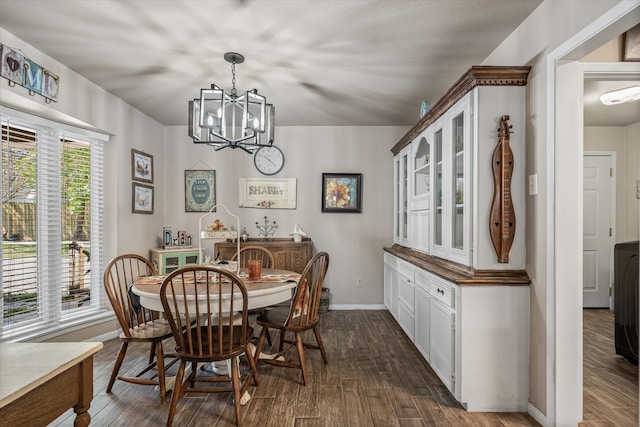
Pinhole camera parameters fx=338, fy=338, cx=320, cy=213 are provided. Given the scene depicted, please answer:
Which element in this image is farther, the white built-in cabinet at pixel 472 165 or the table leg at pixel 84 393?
the white built-in cabinet at pixel 472 165

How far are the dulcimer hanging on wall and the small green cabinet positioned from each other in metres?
3.20

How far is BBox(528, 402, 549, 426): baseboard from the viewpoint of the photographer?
6.44 ft

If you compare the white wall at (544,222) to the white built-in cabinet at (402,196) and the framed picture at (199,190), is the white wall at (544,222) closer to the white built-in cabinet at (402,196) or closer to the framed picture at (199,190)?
the white built-in cabinet at (402,196)

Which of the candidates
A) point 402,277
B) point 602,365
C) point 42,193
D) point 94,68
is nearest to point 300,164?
point 402,277

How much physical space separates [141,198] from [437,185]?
3.26 metres

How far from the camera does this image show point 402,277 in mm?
3477

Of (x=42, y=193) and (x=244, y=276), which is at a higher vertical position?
(x=42, y=193)

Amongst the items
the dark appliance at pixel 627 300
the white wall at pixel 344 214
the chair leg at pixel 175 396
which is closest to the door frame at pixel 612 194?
the dark appliance at pixel 627 300

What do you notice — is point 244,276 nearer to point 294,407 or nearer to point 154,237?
point 294,407

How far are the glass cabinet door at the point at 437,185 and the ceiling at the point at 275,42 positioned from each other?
0.63m

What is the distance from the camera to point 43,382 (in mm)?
925

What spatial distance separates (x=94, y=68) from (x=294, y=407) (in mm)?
3112

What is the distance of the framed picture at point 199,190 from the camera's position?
4.52m

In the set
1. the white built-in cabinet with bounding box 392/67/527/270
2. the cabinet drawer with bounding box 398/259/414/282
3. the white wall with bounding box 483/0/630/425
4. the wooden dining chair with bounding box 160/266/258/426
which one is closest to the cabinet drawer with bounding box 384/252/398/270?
the cabinet drawer with bounding box 398/259/414/282
